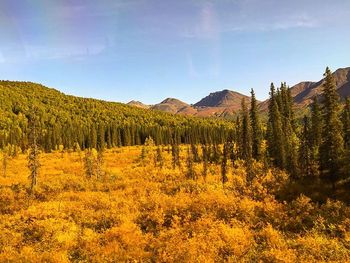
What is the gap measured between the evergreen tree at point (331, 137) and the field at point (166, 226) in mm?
7217

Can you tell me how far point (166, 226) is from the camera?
28.4 metres

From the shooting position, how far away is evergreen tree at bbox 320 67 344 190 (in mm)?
47281

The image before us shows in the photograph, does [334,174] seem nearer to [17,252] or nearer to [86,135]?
[17,252]

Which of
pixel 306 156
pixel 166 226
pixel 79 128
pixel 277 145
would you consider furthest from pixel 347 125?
pixel 79 128

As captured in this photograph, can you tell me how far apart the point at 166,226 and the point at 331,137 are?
2982cm

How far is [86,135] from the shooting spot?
144 metres

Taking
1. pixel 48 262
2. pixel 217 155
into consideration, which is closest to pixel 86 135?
pixel 217 155

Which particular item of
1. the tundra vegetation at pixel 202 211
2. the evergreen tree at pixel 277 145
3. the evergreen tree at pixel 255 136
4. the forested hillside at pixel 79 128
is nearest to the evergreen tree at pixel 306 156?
the tundra vegetation at pixel 202 211

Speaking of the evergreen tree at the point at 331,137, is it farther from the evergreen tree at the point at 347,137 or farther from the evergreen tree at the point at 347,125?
the evergreen tree at the point at 347,125

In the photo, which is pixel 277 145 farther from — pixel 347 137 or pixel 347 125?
pixel 347 125

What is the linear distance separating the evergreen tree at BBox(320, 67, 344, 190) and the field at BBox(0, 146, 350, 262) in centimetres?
722

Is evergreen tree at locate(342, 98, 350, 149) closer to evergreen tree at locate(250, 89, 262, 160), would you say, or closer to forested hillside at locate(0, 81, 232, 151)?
evergreen tree at locate(250, 89, 262, 160)

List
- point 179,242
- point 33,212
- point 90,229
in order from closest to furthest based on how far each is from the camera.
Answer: point 179,242, point 90,229, point 33,212

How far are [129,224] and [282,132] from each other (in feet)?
154
